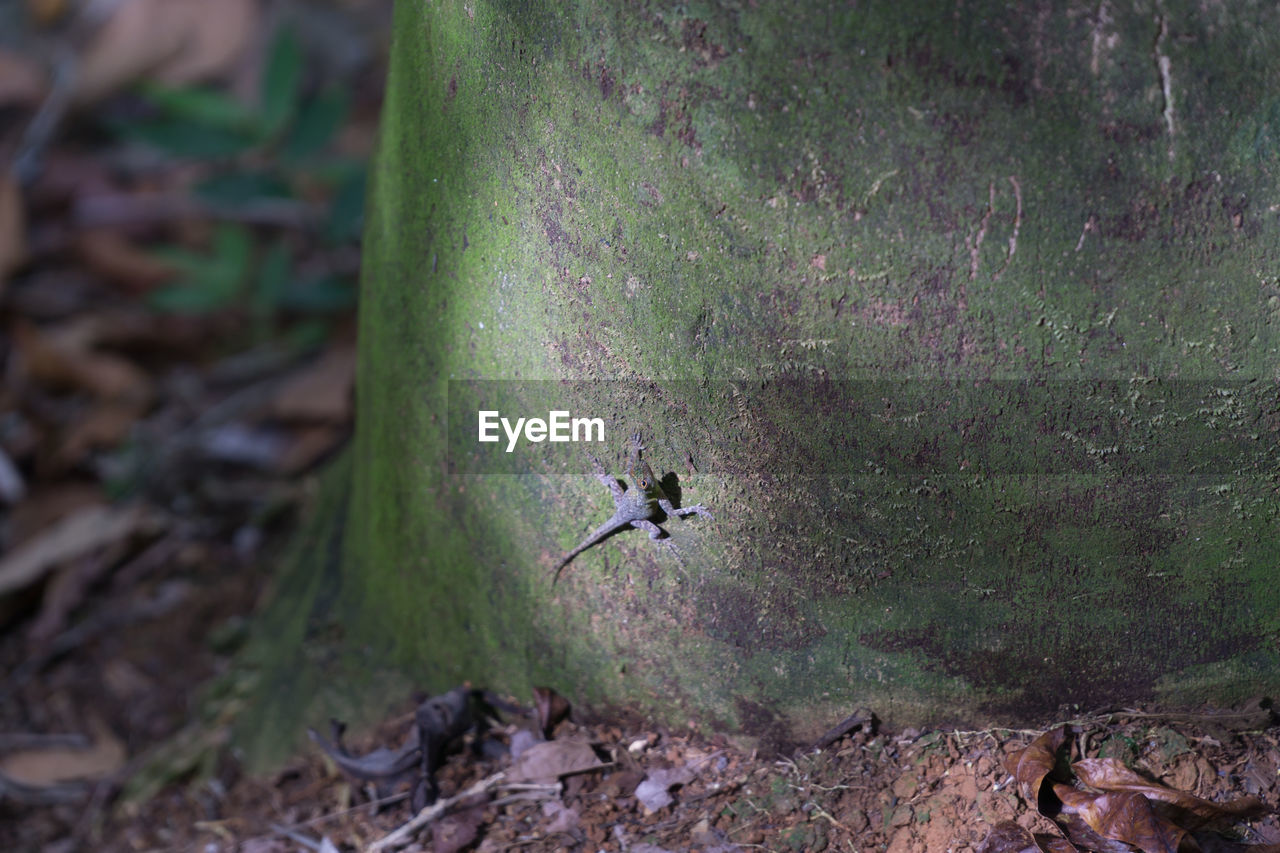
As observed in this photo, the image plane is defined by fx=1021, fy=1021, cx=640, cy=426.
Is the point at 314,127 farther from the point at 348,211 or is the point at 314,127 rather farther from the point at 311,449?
the point at 311,449

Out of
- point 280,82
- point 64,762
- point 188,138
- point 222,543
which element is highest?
point 280,82

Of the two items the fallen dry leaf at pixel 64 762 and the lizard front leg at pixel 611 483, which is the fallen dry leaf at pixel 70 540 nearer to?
the fallen dry leaf at pixel 64 762

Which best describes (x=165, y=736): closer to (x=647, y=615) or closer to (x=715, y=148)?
(x=647, y=615)

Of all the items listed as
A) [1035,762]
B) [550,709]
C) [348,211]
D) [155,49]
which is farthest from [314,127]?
[1035,762]

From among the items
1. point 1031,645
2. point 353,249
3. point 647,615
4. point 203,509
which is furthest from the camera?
point 353,249

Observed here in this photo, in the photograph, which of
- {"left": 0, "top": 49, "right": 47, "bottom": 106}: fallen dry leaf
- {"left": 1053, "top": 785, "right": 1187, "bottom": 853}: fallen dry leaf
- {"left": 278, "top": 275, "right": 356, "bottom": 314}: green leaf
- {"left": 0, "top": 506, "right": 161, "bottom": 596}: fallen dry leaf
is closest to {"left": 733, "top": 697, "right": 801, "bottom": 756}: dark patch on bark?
{"left": 1053, "top": 785, "right": 1187, "bottom": 853}: fallen dry leaf

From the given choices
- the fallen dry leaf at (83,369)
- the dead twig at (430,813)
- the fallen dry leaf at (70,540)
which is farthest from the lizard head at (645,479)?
the fallen dry leaf at (83,369)

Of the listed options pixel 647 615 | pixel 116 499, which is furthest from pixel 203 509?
pixel 647 615
